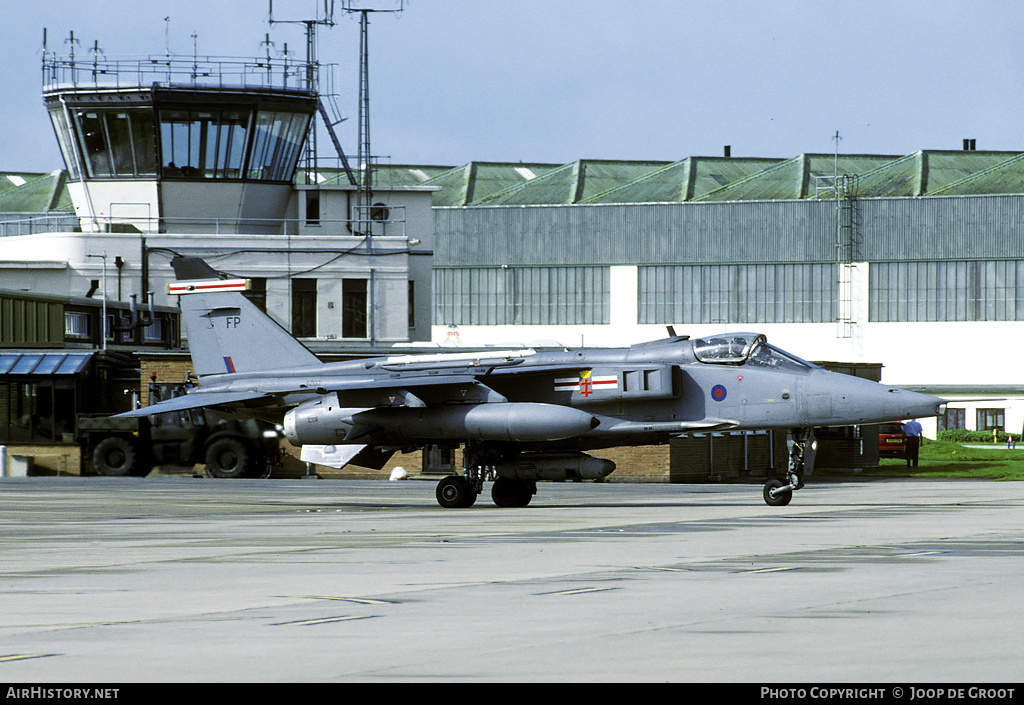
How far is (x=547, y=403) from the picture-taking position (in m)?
25.5

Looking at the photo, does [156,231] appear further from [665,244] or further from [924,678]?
[924,678]

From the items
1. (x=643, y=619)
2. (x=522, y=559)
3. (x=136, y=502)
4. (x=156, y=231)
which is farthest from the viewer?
(x=156, y=231)

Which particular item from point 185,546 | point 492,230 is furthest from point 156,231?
point 185,546

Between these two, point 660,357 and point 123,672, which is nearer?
point 123,672

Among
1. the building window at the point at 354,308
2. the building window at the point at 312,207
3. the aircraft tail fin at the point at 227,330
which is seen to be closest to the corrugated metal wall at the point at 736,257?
the building window at the point at 312,207

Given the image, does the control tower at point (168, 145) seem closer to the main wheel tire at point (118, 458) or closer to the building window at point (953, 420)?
the main wheel tire at point (118, 458)

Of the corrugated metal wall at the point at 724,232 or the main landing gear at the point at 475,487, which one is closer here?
the main landing gear at the point at 475,487

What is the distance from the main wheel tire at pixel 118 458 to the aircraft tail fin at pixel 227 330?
13473mm

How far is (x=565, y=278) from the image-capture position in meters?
85.4

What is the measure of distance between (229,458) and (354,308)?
2037 centimetres

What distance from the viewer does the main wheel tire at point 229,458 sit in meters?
41.1

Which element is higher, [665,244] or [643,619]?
[665,244]

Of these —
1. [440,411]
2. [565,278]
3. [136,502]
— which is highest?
[565,278]
